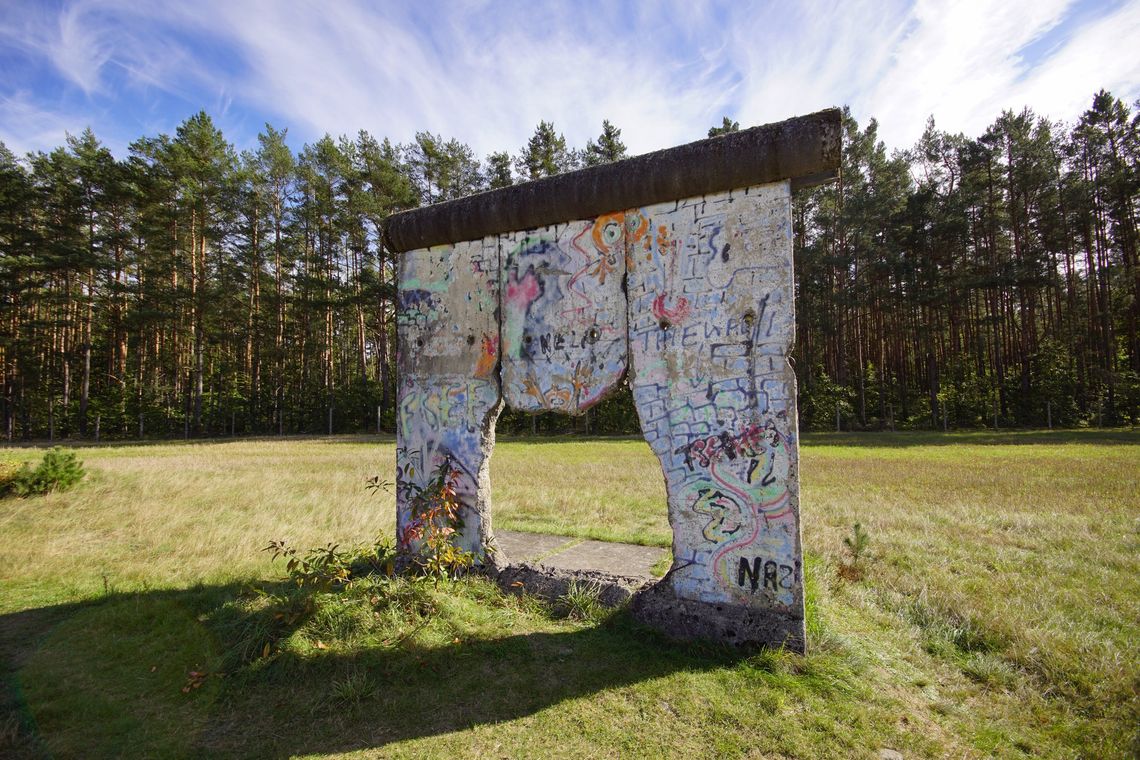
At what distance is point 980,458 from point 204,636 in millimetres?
17003

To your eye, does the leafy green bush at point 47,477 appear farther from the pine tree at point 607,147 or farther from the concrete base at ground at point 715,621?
the pine tree at point 607,147

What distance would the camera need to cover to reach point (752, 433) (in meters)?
3.58

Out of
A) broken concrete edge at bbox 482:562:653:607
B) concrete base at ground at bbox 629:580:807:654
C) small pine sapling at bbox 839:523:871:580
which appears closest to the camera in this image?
concrete base at ground at bbox 629:580:807:654

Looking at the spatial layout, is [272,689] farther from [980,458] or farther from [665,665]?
[980,458]

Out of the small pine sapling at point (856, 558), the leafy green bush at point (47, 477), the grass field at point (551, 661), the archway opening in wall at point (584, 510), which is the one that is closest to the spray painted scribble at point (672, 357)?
the archway opening in wall at point (584, 510)

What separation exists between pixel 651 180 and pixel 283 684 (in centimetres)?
419

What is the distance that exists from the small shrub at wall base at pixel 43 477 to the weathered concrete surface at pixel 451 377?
798 cm

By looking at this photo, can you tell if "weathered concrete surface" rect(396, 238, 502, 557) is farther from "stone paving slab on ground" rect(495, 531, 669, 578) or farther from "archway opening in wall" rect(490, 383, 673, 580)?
"archway opening in wall" rect(490, 383, 673, 580)

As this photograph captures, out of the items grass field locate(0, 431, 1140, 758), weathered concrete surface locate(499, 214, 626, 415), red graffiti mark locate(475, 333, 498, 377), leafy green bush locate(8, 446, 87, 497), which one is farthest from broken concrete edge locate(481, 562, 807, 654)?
leafy green bush locate(8, 446, 87, 497)

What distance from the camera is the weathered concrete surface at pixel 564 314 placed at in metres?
4.14

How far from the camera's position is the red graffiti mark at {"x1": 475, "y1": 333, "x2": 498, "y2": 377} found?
465 centimetres

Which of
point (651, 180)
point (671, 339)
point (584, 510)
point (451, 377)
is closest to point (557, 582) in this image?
point (451, 377)

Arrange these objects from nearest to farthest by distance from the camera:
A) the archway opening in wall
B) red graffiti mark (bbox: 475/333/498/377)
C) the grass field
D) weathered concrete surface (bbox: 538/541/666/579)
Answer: the grass field, red graffiti mark (bbox: 475/333/498/377), weathered concrete surface (bbox: 538/541/666/579), the archway opening in wall

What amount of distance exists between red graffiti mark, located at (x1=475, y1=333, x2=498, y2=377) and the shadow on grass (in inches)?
78.2
